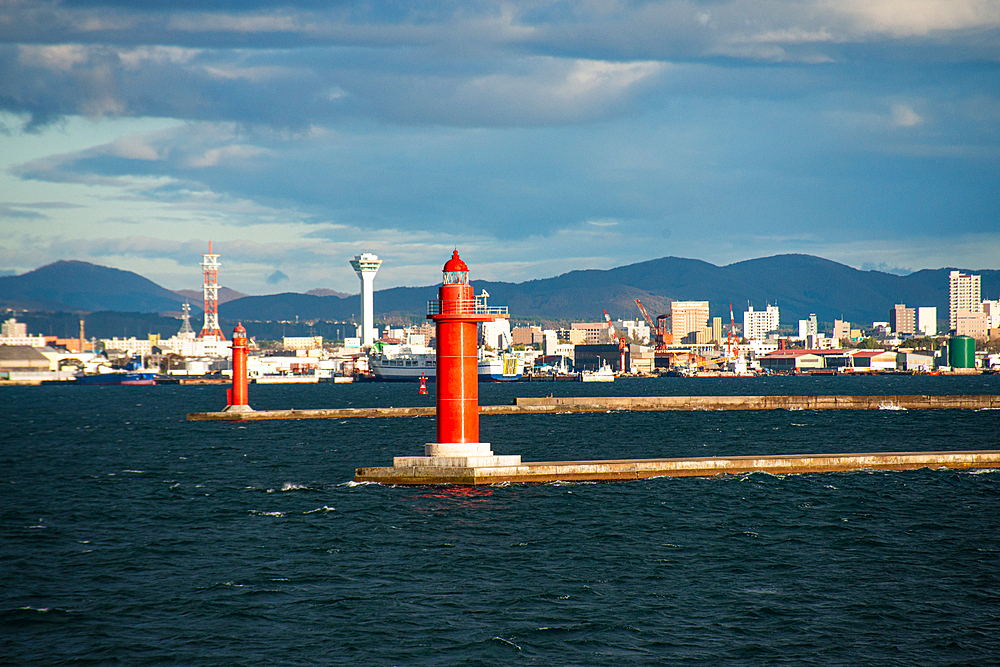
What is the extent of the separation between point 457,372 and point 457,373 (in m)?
0.03

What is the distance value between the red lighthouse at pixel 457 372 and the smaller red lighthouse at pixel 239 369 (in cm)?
3151

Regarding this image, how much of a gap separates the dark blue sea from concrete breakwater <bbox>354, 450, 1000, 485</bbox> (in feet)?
1.98

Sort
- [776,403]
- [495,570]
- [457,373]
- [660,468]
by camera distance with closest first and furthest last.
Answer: [495,570], [457,373], [660,468], [776,403]

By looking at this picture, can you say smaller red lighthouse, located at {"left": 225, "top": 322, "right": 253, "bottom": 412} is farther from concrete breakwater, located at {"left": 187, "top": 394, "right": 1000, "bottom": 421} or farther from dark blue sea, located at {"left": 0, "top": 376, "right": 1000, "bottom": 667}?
dark blue sea, located at {"left": 0, "top": 376, "right": 1000, "bottom": 667}

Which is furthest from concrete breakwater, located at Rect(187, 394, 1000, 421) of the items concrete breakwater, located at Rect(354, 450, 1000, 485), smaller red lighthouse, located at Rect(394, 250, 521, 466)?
smaller red lighthouse, located at Rect(394, 250, 521, 466)

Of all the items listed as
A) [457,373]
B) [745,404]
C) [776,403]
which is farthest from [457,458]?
[776,403]

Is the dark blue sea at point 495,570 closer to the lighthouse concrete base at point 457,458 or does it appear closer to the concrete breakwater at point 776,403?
the lighthouse concrete base at point 457,458

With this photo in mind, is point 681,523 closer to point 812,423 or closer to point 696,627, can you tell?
point 696,627

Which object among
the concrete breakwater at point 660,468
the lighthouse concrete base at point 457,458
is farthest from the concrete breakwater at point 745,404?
the lighthouse concrete base at point 457,458

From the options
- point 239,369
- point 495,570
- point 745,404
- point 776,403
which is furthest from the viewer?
point 776,403

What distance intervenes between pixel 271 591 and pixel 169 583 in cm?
254

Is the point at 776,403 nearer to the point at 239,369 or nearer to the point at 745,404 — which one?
the point at 745,404

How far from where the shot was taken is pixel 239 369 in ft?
221

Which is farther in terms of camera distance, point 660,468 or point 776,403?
point 776,403
